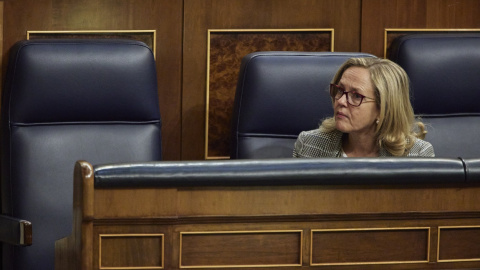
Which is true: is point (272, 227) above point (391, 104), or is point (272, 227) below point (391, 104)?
below

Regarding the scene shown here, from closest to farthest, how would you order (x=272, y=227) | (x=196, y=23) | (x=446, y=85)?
1. (x=272, y=227)
2. (x=446, y=85)
3. (x=196, y=23)

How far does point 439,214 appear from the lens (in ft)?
3.79

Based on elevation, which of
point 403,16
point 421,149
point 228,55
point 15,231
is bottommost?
point 15,231

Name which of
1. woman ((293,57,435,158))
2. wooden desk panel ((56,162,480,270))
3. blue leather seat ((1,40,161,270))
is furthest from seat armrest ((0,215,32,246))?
woman ((293,57,435,158))

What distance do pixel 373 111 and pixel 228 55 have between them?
49 centimetres

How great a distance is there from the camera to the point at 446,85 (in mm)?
1899

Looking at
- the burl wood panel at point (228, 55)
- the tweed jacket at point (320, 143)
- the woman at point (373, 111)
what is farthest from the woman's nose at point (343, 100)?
the burl wood panel at point (228, 55)

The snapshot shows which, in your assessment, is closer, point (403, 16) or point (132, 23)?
point (132, 23)

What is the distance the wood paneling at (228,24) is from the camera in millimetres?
2010

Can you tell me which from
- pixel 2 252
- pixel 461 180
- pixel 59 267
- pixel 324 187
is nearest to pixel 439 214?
pixel 461 180

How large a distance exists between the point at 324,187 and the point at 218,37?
0.97 metres

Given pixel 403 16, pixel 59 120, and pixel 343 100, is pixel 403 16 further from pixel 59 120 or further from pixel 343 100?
pixel 59 120

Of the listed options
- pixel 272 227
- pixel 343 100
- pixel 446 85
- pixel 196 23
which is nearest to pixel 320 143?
pixel 343 100

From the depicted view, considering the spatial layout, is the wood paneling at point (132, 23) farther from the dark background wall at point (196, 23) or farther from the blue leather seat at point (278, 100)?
the blue leather seat at point (278, 100)
